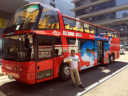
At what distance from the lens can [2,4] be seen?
19.9 meters

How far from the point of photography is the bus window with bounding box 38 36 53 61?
505 centimetres

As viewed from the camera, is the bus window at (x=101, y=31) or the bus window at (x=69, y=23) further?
the bus window at (x=101, y=31)

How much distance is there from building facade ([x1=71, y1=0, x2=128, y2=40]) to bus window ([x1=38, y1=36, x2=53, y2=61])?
4120 centimetres

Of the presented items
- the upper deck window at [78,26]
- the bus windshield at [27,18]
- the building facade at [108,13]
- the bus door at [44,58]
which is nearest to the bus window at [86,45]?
the upper deck window at [78,26]

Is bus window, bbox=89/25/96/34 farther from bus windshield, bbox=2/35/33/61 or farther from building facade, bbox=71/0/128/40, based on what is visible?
building facade, bbox=71/0/128/40

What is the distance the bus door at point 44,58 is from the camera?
Answer: 4949mm

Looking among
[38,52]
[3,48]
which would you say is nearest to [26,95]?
A: [38,52]

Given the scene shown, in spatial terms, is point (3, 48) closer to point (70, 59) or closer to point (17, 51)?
point (17, 51)

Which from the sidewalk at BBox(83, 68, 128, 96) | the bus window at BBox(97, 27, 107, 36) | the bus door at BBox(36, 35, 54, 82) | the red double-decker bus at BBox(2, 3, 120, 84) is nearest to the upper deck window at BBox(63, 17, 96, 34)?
the red double-decker bus at BBox(2, 3, 120, 84)

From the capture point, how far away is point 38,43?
4945mm

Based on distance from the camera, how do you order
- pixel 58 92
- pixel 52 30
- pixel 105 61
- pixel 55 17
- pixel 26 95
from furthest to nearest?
pixel 105 61 → pixel 55 17 → pixel 52 30 → pixel 58 92 → pixel 26 95

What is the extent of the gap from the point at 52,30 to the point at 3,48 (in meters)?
2.61

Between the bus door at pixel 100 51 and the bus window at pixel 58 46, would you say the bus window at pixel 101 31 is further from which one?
the bus window at pixel 58 46

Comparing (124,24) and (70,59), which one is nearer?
(70,59)
